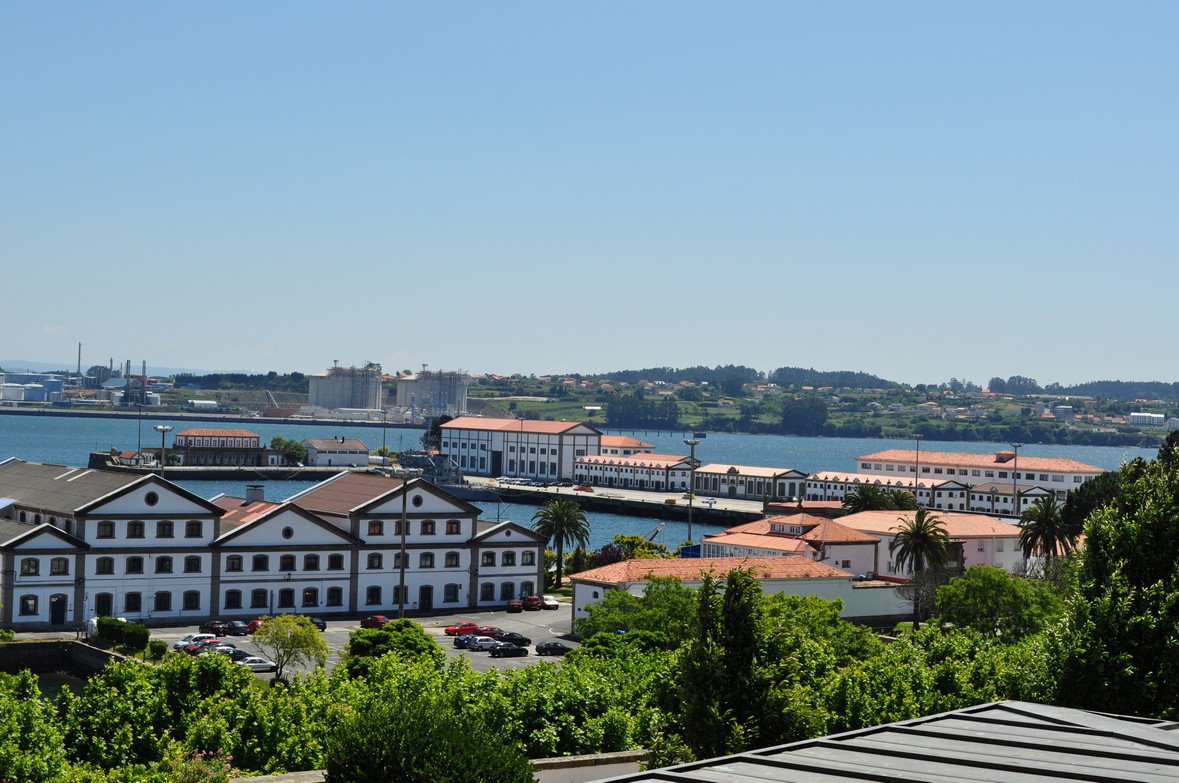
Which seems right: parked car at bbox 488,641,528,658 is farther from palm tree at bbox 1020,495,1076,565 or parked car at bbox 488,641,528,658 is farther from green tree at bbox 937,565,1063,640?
palm tree at bbox 1020,495,1076,565

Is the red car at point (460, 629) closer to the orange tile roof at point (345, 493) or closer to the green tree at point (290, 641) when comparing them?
the orange tile roof at point (345, 493)

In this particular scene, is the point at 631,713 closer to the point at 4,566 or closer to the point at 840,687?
the point at 840,687

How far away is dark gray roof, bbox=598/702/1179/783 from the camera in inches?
387

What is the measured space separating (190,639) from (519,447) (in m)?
126

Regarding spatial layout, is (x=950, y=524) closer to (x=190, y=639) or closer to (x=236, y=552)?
(x=236, y=552)

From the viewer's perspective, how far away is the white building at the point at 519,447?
555 feet

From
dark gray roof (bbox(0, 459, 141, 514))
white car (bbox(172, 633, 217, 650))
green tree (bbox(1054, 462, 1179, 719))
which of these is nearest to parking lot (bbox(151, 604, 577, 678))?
white car (bbox(172, 633, 217, 650))

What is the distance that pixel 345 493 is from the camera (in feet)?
195

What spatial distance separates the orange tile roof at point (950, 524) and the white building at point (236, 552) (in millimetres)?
21564

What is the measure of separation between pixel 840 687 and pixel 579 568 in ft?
154

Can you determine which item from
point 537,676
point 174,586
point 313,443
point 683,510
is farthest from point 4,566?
point 313,443

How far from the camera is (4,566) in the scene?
157 ft

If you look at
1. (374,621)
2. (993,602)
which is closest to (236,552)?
(374,621)

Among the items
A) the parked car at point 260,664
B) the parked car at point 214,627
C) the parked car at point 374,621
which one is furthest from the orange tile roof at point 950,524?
the parked car at point 260,664
